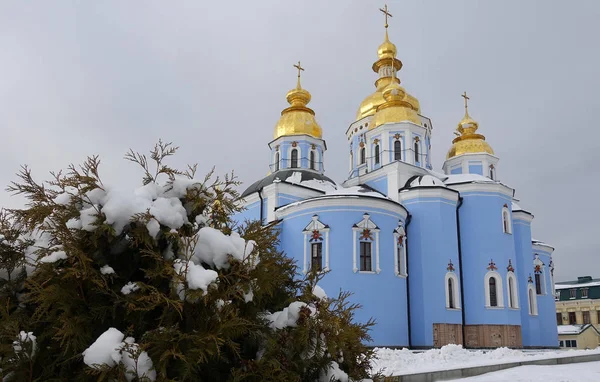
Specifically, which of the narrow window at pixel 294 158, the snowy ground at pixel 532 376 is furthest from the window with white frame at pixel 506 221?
the snowy ground at pixel 532 376

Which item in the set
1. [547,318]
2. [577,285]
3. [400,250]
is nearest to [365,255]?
[400,250]

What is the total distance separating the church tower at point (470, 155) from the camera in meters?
29.0

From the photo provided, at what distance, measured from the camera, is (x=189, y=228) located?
304cm

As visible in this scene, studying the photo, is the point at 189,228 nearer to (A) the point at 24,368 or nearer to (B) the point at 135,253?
(B) the point at 135,253

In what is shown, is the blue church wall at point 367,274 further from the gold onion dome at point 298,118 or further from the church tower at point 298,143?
the gold onion dome at point 298,118

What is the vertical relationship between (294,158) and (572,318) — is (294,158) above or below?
above

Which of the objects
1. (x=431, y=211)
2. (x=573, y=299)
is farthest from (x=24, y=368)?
(x=573, y=299)

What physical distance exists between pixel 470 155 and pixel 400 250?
11214 millimetres

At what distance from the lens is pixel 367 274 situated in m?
19.1

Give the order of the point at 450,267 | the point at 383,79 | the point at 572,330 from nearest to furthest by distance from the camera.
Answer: the point at 450,267
the point at 383,79
the point at 572,330

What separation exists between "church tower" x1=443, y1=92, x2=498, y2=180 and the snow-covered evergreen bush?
2751 centimetres

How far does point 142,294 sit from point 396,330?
17.9 m

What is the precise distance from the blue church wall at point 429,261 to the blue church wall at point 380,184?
1.62 m

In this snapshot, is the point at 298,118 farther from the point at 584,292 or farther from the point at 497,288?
the point at 584,292
